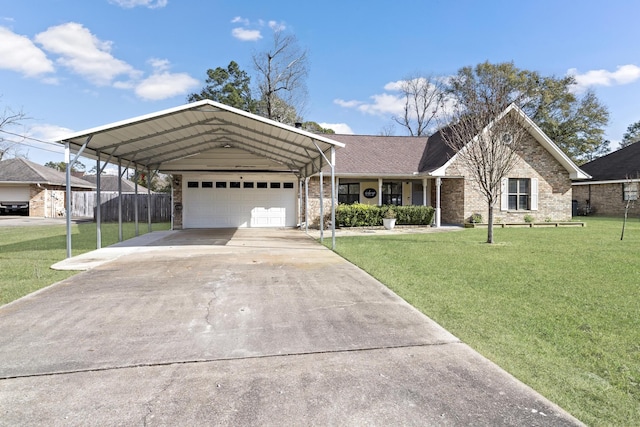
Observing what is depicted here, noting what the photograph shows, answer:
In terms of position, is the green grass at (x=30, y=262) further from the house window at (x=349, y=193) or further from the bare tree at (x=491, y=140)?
the bare tree at (x=491, y=140)

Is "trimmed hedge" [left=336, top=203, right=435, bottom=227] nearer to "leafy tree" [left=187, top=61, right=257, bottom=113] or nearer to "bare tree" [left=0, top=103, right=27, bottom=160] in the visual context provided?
"leafy tree" [left=187, top=61, right=257, bottom=113]

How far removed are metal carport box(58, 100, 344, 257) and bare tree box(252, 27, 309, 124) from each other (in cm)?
1786

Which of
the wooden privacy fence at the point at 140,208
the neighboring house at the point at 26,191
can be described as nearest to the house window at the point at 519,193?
the wooden privacy fence at the point at 140,208

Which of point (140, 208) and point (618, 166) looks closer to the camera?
point (140, 208)

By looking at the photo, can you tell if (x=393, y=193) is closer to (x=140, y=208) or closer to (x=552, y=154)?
(x=552, y=154)

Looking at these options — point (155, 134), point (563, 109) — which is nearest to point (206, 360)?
point (155, 134)

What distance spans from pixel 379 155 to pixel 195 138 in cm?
970

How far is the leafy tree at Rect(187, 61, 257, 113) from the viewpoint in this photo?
3362cm

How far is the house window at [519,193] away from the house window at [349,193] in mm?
7450

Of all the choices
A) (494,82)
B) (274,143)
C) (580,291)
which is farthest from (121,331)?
(494,82)

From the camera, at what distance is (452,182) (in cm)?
1838

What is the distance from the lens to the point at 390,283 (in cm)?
621

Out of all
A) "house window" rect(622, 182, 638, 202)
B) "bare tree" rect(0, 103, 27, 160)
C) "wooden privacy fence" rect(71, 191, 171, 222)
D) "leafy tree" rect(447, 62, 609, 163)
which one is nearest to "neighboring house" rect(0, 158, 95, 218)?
"bare tree" rect(0, 103, 27, 160)

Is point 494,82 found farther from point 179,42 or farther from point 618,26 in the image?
point 179,42
